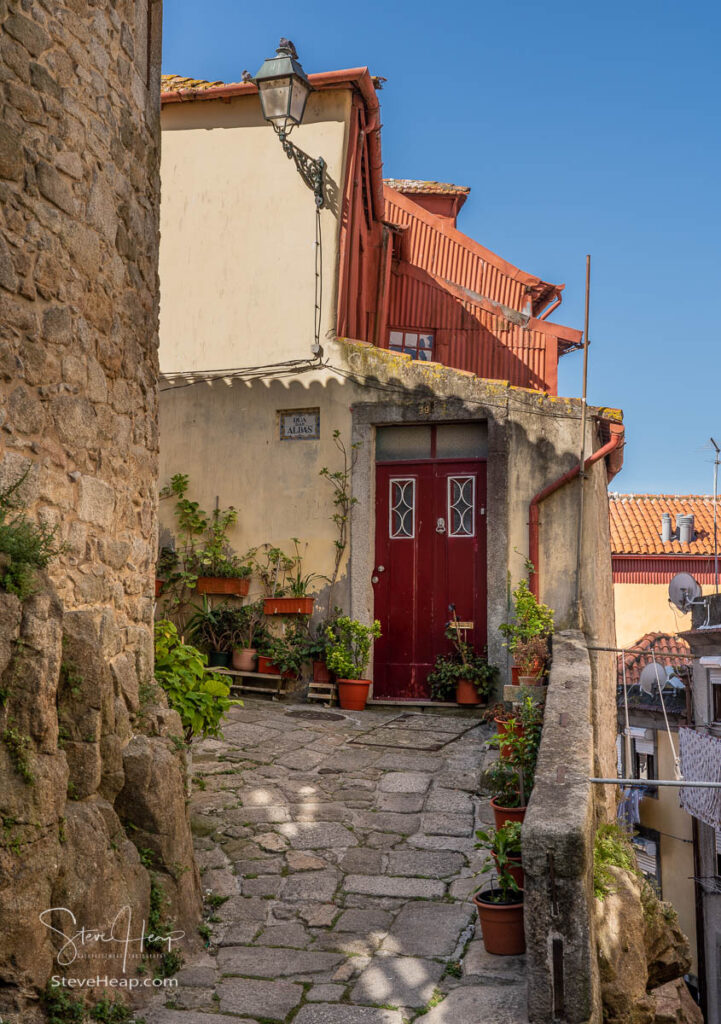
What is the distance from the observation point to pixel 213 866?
15.4ft

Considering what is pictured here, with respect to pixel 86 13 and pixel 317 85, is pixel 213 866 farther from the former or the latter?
pixel 317 85

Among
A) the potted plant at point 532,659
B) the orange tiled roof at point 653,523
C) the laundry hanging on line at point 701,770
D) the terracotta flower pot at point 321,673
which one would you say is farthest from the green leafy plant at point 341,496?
the orange tiled roof at point 653,523

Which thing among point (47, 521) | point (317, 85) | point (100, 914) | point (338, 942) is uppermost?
point (317, 85)

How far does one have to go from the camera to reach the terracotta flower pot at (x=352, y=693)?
839 centimetres

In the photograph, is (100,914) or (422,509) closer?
(100,914)

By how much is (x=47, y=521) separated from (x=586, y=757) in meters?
2.61

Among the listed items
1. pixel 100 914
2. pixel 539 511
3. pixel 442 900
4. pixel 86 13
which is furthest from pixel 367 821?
pixel 86 13

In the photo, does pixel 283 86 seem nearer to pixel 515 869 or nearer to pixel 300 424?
pixel 300 424

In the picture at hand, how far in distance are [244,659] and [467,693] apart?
212cm

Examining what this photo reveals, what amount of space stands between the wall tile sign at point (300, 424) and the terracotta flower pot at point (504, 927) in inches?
229

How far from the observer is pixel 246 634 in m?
8.82

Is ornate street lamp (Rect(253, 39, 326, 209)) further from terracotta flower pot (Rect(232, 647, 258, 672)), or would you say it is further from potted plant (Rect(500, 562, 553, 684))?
terracotta flower pot (Rect(232, 647, 258, 672))

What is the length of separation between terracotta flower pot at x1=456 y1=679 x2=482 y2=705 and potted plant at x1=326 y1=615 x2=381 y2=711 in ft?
2.79

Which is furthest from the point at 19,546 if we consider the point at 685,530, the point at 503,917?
the point at 685,530
